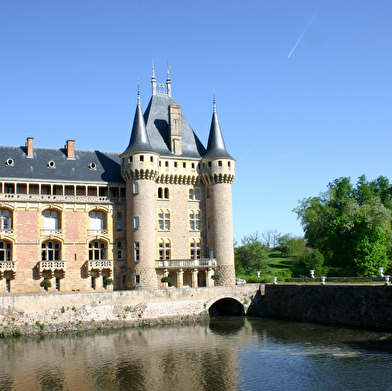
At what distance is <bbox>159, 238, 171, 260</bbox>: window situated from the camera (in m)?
50.7

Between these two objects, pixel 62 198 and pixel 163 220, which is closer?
pixel 62 198

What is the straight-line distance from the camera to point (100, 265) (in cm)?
4803

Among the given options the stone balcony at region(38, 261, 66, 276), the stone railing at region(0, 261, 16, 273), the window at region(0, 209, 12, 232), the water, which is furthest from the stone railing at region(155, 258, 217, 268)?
the window at region(0, 209, 12, 232)

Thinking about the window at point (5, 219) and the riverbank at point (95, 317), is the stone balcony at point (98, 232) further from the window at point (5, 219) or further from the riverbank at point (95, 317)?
the riverbank at point (95, 317)

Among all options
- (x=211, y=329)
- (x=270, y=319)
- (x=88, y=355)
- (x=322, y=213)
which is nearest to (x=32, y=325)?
(x=88, y=355)

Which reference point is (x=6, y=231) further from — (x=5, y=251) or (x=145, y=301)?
(x=145, y=301)

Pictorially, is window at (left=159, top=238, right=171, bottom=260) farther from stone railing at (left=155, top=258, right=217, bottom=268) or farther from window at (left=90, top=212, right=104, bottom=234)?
window at (left=90, top=212, right=104, bottom=234)

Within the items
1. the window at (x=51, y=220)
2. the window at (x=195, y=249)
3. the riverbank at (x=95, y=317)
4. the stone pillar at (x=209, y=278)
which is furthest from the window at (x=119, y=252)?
the stone pillar at (x=209, y=278)

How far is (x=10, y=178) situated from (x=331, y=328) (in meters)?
31.7

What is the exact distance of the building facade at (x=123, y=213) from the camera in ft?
153

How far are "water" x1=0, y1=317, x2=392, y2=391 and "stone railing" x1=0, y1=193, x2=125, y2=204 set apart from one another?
15.0m

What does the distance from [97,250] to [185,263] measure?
9.00 m

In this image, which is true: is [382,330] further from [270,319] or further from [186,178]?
[186,178]

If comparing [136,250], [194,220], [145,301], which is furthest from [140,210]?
[145,301]
